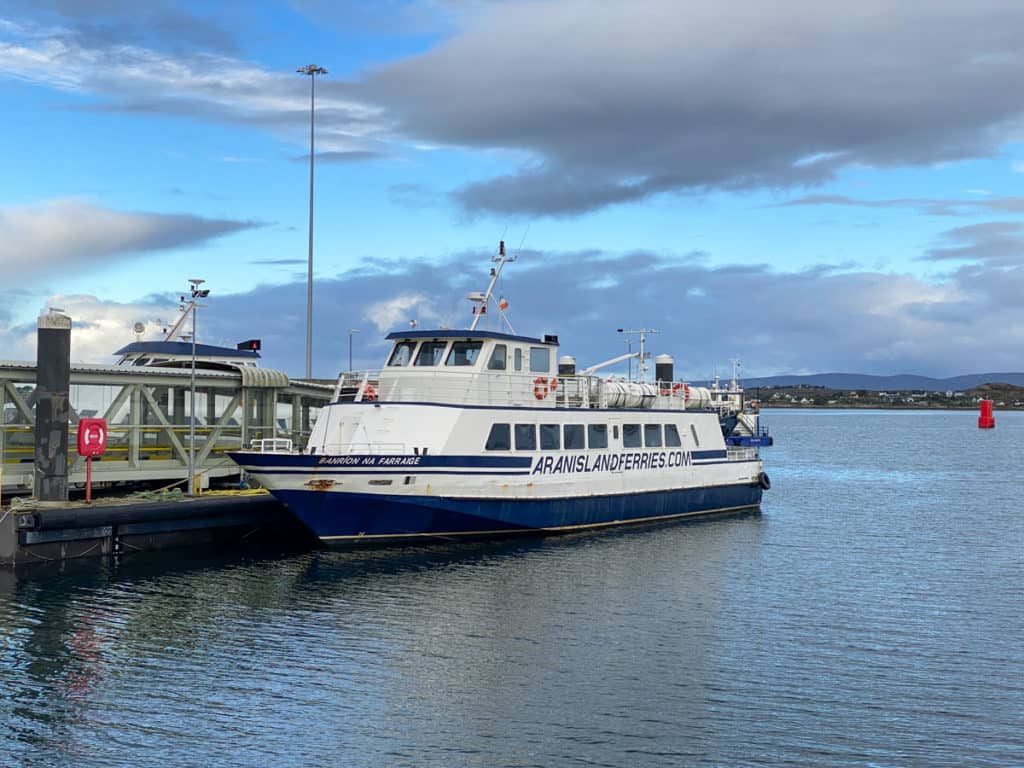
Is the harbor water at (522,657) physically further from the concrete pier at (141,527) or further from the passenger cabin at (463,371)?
the passenger cabin at (463,371)

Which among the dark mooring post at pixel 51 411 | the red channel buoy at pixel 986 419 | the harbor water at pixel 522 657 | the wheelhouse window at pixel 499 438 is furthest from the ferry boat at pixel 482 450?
the red channel buoy at pixel 986 419

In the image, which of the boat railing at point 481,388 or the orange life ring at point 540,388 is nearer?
the boat railing at point 481,388

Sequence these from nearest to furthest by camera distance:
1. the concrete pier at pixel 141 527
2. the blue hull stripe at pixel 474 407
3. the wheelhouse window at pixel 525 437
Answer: the concrete pier at pixel 141 527
the blue hull stripe at pixel 474 407
the wheelhouse window at pixel 525 437

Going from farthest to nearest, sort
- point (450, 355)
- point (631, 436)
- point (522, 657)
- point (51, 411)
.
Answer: point (631, 436) < point (450, 355) < point (51, 411) < point (522, 657)

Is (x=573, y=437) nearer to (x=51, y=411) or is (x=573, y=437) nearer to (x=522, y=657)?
(x=522, y=657)

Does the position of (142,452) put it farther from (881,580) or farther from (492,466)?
(881,580)

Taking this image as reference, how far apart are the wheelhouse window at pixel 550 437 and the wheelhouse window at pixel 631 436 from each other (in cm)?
336

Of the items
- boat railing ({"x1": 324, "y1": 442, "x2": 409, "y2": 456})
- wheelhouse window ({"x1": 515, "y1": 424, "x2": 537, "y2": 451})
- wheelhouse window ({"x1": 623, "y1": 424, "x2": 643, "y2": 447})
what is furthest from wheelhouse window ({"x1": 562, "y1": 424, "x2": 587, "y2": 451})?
boat railing ({"x1": 324, "y1": 442, "x2": 409, "y2": 456})

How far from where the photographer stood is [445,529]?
2744 cm

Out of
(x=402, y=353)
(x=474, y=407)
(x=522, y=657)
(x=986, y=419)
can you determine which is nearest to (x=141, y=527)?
Result: (x=402, y=353)

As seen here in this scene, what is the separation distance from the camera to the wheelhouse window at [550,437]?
97.6 feet

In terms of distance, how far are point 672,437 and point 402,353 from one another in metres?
10.3

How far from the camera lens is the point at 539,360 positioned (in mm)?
31188

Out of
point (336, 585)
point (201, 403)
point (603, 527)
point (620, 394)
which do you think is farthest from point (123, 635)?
point (620, 394)
